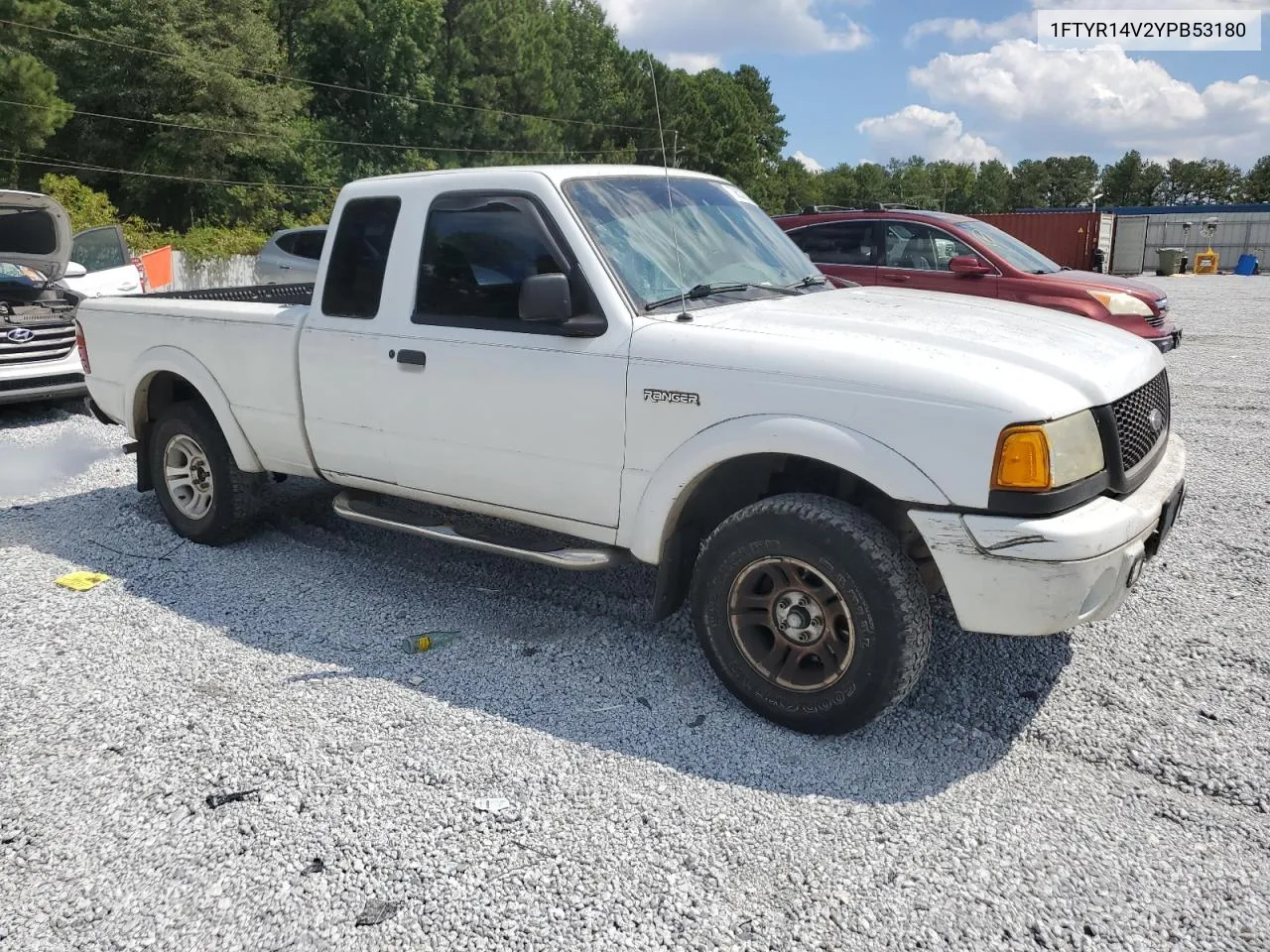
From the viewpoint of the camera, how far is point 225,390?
17.0 feet

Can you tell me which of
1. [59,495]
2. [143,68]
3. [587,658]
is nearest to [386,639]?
[587,658]

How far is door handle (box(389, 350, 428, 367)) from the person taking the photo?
4270 mm

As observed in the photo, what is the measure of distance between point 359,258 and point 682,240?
1.56m

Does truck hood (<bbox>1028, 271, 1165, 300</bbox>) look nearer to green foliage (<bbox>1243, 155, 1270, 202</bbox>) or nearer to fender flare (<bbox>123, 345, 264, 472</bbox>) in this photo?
fender flare (<bbox>123, 345, 264, 472</bbox>)

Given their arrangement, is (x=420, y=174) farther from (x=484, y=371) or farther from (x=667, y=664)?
(x=667, y=664)

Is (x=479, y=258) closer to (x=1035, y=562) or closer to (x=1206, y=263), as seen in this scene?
(x=1035, y=562)

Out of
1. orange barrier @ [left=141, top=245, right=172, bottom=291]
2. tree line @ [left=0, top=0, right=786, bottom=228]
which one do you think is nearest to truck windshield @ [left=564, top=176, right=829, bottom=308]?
orange barrier @ [left=141, top=245, right=172, bottom=291]

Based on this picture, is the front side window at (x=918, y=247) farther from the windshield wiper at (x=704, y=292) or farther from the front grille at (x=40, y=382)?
the front grille at (x=40, y=382)

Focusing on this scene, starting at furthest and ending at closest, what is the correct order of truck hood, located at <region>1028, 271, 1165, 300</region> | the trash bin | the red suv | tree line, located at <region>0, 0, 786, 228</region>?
tree line, located at <region>0, 0, 786, 228</region> → the trash bin → truck hood, located at <region>1028, 271, 1165, 300</region> → the red suv

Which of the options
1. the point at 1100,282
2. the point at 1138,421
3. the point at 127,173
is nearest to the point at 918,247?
the point at 1100,282

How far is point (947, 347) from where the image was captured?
3354 millimetres

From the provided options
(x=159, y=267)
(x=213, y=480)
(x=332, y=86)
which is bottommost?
(x=213, y=480)

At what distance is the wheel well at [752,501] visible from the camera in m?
3.54

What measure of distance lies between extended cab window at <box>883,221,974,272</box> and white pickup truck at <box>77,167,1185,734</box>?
5.99 metres
